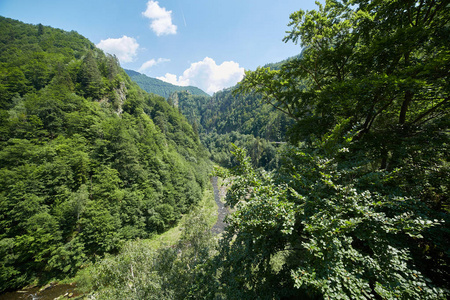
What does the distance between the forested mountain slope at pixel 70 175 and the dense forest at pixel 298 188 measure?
26cm

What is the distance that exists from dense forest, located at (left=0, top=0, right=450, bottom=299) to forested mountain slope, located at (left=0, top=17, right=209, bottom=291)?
260 mm

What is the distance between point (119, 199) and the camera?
33688mm

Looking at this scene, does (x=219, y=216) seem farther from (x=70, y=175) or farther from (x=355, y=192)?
(x=355, y=192)

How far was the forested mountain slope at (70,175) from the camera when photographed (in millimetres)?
23656

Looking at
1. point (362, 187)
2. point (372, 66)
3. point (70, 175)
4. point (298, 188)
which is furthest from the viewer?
point (70, 175)

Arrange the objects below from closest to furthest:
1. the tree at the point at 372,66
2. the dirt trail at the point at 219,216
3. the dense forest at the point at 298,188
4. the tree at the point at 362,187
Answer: the tree at the point at 362,187, the dense forest at the point at 298,188, the tree at the point at 372,66, the dirt trail at the point at 219,216

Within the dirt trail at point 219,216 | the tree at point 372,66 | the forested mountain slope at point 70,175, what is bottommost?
the dirt trail at point 219,216

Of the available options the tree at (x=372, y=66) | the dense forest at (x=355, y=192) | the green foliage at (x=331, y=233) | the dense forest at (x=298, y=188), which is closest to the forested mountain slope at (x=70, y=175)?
the dense forest at (x=298, y=188)

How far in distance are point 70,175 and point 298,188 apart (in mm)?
39003

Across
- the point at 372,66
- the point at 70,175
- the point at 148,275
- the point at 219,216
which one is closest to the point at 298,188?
the point at 372,66

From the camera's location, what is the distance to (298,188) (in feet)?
18.2

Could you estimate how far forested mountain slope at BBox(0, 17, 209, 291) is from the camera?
23.7m

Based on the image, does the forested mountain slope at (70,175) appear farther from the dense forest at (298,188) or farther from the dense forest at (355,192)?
the dense forest at (355,192)

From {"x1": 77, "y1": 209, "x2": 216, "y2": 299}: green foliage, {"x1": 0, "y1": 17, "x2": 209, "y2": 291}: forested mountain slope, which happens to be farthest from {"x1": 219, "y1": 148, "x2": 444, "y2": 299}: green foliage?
{"x1": 0, "y1": 17, "x2": 209, "y2": 291}: forested mountain slope
